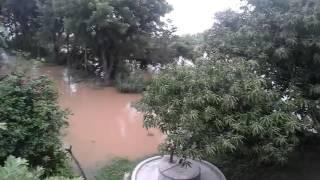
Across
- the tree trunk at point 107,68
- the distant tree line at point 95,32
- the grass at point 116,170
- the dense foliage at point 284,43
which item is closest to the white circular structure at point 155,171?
the grass at point 116,170

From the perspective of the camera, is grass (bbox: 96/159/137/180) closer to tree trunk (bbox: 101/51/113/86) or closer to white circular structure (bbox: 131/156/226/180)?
white circular structure (bbox: 131/156/226/180)

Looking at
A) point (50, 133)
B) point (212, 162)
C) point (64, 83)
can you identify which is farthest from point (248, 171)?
point (64, 83)

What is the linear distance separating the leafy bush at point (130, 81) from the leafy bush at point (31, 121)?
5551 millimetres

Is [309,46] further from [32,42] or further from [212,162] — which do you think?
[32,42]

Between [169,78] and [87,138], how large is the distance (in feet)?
13.2

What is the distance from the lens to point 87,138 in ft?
30.3

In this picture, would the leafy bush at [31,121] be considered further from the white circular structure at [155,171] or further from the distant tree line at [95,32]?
the distant tree line at [95,32]

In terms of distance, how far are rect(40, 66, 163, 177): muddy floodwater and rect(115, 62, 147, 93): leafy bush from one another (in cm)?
23

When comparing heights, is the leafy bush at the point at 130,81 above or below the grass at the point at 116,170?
above

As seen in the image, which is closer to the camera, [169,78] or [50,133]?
[169,78]

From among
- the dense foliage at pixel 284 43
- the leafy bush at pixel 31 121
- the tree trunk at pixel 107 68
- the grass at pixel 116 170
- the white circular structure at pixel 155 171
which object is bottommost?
A: the grass at pixel 116 170

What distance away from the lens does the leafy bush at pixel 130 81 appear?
39.9 feet

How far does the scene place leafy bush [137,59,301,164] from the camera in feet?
17.1

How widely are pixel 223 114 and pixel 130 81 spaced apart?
7.15 metres
